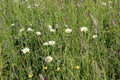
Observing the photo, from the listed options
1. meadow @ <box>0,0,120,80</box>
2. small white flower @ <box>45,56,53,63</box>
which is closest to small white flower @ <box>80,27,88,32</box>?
meadow @ <box>0,0,120,80</box>

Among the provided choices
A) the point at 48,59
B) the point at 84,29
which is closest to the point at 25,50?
the point at 48,59

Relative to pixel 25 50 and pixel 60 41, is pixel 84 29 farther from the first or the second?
pixel 25 50

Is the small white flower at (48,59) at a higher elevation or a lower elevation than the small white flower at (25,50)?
higher

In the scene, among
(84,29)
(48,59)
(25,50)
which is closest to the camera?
(48,59)

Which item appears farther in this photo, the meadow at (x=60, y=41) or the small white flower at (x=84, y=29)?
the small white flower at (x=84, y=29)

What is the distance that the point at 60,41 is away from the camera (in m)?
2.38

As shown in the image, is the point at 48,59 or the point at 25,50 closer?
the point at 48,59

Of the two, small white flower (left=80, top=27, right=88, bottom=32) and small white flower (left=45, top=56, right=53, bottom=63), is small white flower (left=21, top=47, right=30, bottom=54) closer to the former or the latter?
small white flower (left=45, top=56, right=53, bottom=63)

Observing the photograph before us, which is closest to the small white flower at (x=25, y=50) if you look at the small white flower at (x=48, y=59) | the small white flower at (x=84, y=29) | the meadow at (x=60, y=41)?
the meadow at (x=60, y=41)

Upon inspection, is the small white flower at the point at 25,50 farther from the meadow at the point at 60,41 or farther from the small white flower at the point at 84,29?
the small white flower at the point at 84,29

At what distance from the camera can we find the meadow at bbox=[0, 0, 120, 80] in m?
2.00

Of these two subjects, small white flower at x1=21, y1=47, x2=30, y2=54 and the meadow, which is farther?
small white flower at x1=21, y1=47, x2=30, y2=54

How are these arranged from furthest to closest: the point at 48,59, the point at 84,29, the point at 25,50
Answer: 1. the point at 84,29
2. the point at 25,50
3. the point at 48,59

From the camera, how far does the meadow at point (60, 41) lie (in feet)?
6.56
